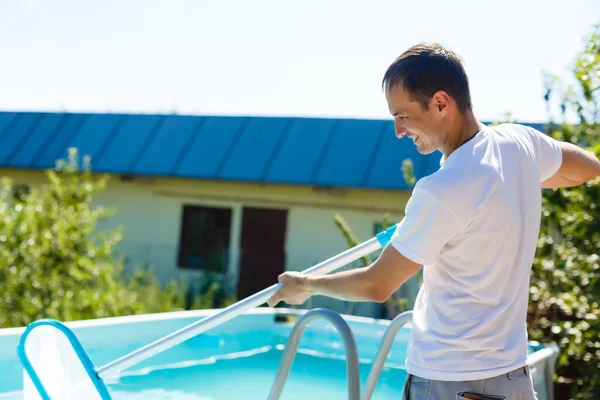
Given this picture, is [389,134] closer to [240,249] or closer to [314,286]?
[240,249]

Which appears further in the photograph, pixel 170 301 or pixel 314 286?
pixel 170 301

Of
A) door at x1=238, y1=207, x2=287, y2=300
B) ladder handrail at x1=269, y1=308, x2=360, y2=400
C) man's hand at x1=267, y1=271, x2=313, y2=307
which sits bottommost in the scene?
door at x1=238, y1=207, x2=287, y2=300

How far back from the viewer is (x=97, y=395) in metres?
2.79

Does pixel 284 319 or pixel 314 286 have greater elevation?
pixel 314 286

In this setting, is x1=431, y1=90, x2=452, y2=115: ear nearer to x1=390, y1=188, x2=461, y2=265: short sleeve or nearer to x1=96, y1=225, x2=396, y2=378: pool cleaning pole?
x1=390, y1=188, x2=461, y2=265: short sleeve

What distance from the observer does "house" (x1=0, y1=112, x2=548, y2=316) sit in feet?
37.0

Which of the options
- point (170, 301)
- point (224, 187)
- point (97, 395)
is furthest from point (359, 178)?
point (97, 395)

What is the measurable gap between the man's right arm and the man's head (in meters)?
0.59

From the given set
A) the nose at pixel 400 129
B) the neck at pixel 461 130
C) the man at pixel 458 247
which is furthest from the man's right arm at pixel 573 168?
the nose at pixel 400 129

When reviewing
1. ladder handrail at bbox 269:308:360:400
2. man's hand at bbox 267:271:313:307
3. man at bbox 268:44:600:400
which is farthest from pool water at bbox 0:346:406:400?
man at bbox 268:44:600:400

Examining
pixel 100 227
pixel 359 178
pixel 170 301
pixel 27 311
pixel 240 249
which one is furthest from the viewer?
pixel 100 227

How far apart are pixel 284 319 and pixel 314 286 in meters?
4.75

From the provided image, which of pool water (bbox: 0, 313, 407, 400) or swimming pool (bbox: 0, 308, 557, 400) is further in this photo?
pool water (bbox: 0, 313, 407, 400)

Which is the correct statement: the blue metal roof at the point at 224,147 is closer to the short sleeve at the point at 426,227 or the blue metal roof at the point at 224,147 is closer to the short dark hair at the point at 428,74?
the short dark hair at the point at 428,74
